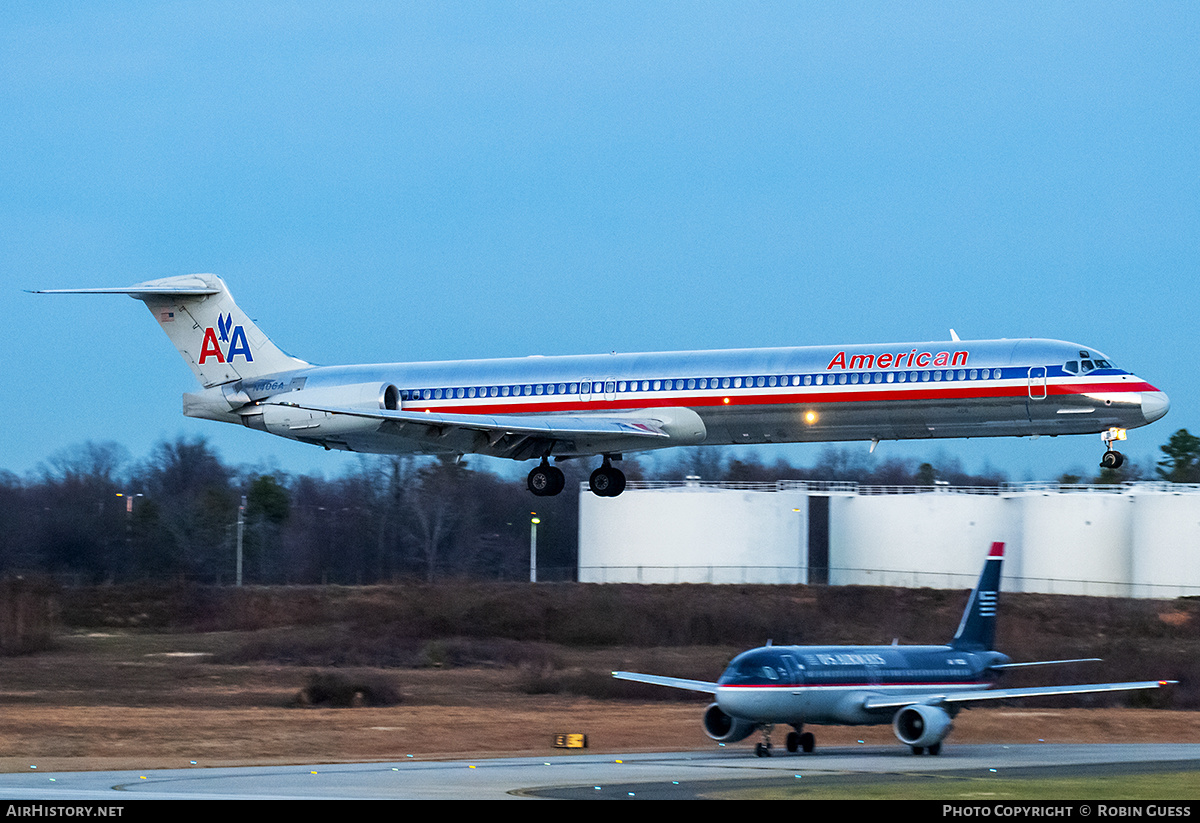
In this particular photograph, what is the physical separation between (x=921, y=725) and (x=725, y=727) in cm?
416

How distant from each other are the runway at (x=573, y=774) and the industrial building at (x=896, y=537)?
34326 mm

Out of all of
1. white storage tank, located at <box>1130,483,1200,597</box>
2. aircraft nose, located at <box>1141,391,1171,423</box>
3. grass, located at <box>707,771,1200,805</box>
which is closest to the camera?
grass, located at <box>707,771,1200,805</box>

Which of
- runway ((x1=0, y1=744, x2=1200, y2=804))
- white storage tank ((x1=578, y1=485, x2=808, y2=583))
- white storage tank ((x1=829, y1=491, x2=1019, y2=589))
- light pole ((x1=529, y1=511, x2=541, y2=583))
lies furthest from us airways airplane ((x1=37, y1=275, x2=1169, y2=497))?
white storage tank ((x1=829, y1=491, x2=1019, y2=589))

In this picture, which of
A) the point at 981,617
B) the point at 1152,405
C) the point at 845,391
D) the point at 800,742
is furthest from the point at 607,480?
the point at 1152,405

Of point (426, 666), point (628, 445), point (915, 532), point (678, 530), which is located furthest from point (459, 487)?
point (628, 445)

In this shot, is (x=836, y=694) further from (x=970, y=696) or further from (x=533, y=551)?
(x=533, y=551)

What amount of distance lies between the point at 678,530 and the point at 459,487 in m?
22.1

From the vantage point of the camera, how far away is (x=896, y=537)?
74062 mm

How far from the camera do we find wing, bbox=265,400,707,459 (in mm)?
34938

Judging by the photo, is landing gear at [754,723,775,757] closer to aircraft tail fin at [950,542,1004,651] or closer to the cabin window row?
aircraft tail fin at [950,542,1004,651]

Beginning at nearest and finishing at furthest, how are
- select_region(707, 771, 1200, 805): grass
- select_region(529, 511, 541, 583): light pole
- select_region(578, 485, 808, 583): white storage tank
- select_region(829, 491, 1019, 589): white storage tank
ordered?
select_region(707, 771, 1200, 805): grass < select_region(578, 485, 808, 583): white storage tank < select_region(529, 511, 541, 583): light pole < select_region(829, 491, 1019, 589): white storage tank

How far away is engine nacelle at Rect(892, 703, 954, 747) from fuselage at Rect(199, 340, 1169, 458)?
232 inches

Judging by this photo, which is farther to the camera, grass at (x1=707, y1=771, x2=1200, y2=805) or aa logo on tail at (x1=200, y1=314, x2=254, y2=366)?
aa logo on tail at (x1=200, y1=314, x2=254, y2=366)

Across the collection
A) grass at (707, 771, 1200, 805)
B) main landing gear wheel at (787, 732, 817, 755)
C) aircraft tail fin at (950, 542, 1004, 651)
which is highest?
aircraft tail fin at (950, 542, 1004, 651)
